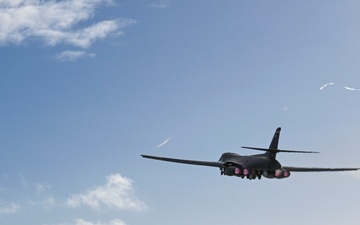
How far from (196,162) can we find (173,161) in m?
4.77

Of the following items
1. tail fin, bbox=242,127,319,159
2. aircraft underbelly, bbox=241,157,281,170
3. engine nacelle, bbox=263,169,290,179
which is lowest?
engine nacelle, bbox=263,169,290,179

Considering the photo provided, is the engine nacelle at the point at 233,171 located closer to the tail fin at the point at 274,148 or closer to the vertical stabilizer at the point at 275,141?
the tail fin at the point at 274,148

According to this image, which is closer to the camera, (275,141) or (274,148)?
(274,148)

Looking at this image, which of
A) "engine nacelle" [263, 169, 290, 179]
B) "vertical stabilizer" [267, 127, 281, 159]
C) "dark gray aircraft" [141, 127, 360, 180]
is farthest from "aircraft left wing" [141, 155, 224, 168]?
"engine nacelle" [263, 169, 290, 179]

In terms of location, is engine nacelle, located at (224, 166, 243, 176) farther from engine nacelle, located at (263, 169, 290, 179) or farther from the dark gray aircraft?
engine nacelle, located at (263, 169, 290, 179)

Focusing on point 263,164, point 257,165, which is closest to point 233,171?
point 257,165

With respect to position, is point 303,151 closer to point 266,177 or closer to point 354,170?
point 266,177

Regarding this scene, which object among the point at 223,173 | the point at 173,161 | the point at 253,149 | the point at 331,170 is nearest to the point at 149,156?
the point at 173,161

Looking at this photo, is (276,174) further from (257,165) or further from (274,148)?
(274,148)

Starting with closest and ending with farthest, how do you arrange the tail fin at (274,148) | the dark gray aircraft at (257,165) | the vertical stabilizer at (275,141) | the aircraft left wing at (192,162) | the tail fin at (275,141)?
the dark gray aircraft at (257,165) < the tail fin at (274,148) < the vertical stabilizer at (275,141) < the tail fin at (275,141) < the aircraft left wing at (192,162)

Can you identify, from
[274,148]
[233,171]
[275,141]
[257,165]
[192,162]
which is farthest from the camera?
[192,162]

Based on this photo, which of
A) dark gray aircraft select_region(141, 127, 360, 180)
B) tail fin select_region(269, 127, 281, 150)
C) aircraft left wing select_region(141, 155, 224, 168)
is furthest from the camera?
aircraft left wing select_region(141, 155, 224, 168)

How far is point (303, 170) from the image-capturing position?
127m

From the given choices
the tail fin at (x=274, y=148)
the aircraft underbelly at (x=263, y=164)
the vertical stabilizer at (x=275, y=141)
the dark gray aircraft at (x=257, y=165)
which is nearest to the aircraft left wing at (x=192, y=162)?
the dark gray aircraft at (x=257, y=165)
